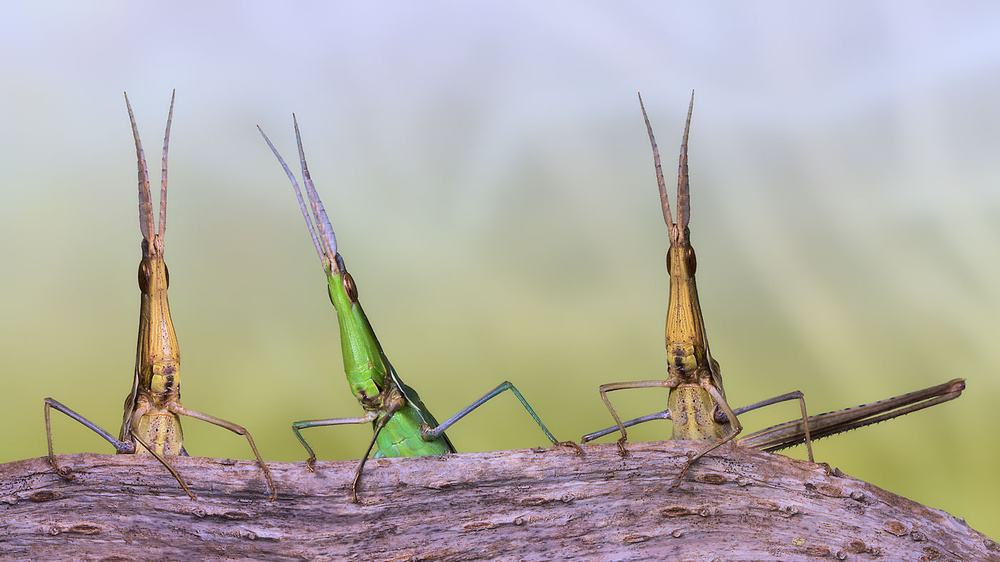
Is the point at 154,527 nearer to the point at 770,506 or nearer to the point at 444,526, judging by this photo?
the point at 444,526

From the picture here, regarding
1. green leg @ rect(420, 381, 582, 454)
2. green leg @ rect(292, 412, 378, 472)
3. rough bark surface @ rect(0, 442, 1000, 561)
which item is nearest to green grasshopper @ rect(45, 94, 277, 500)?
rough bark surface @ rect(0, 442, 1000, 561)

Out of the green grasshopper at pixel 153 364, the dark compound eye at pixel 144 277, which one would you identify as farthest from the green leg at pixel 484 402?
the dark compound eye at pixel 144 277

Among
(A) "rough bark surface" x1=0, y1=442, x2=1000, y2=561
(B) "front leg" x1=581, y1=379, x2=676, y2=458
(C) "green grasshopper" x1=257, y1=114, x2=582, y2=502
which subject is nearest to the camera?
(A) "rough bark surface" x1=0, y1=442, x2=1000, y2=561

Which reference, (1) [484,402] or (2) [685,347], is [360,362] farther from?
(2) [685,347]

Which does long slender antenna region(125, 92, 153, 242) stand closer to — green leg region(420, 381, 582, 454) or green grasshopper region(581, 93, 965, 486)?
green leg region(420, 381, 582, 454)

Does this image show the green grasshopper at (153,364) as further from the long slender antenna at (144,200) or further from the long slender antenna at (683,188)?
the long slender antenna at (683,188)

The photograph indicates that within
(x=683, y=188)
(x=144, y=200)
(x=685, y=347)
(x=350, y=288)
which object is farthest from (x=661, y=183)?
(x=144, y=200)
